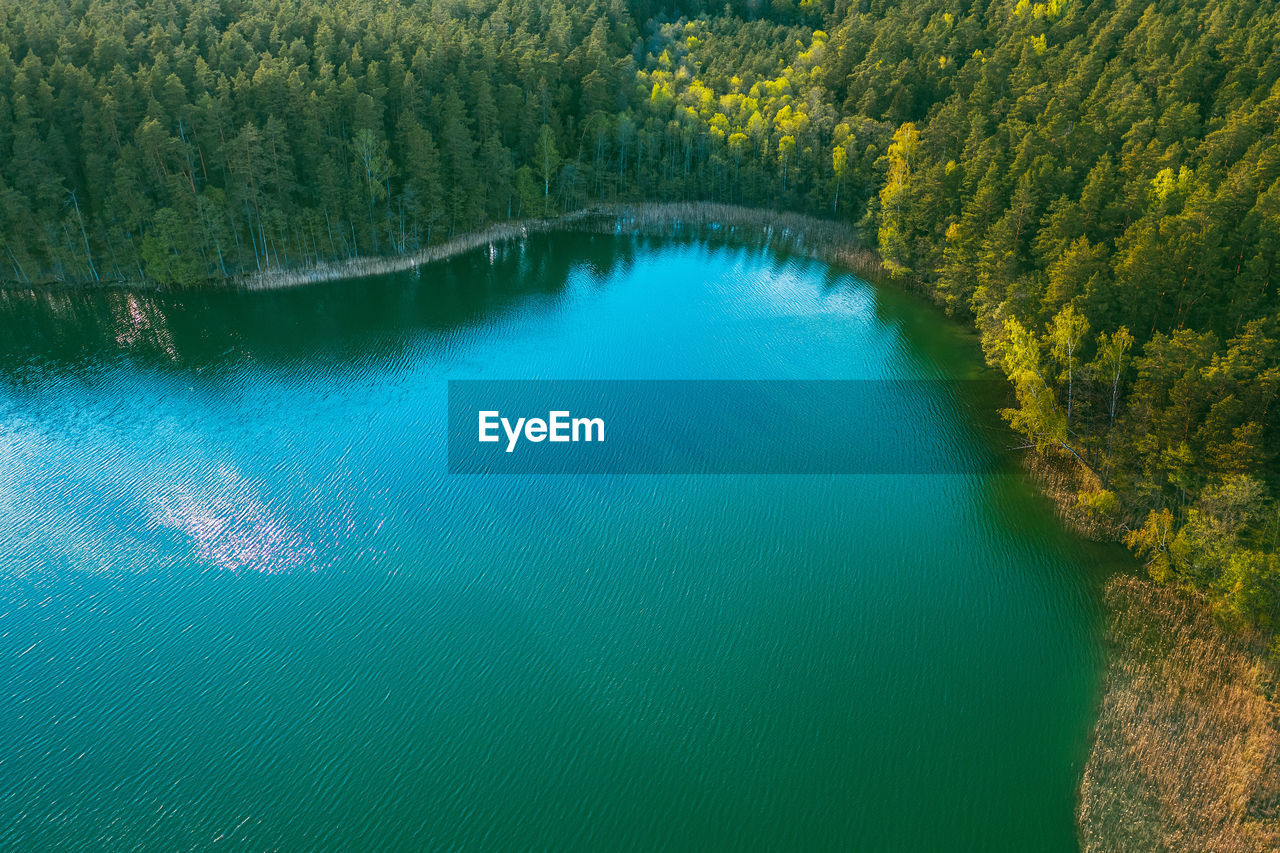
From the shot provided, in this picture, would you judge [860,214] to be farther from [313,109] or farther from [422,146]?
[313,109]

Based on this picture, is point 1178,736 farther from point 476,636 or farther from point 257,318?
point 257,318

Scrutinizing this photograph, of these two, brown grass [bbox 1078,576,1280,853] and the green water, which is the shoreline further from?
brown grass [bbox 1078,576,1280,853]

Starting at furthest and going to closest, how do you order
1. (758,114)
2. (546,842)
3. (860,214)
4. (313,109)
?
(758,114)
(860,214)
(313,109)
(546,842)

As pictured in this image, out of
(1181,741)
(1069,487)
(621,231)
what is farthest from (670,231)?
(1181,741)

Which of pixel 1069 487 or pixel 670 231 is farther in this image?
→ pixel 670 231

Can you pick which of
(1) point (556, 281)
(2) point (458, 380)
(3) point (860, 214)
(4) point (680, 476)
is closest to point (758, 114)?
(3) point (860, 214)

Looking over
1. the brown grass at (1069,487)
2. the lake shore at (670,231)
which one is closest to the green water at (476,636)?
the brown grass at (1069,487)
